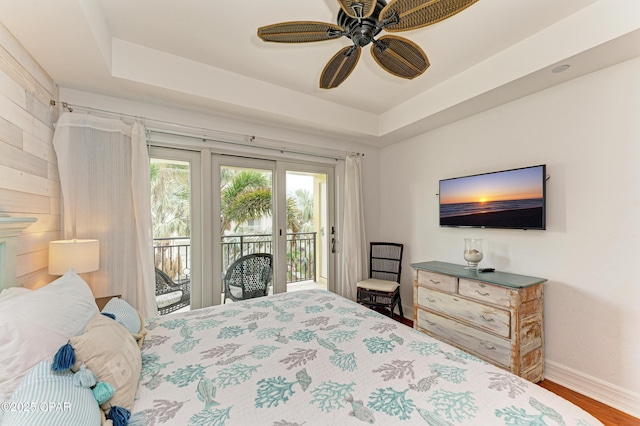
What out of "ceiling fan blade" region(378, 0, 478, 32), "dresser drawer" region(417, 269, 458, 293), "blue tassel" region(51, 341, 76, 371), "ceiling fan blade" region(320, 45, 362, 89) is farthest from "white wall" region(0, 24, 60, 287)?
"dresser drawer" region(417, 269, 458, 293)

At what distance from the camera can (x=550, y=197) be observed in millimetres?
2303

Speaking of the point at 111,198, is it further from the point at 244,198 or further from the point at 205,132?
the point at 244,198

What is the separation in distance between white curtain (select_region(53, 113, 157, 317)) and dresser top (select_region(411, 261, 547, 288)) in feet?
8.65

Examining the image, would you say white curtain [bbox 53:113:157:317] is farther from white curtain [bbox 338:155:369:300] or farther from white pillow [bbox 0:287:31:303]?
white curtain [bbox 338:155:369:300]

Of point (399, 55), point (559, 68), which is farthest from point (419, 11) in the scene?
point (559, 68)

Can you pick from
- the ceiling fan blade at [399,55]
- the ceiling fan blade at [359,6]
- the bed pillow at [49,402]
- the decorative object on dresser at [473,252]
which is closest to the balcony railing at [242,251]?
the decorative object on dresser at [473,252]

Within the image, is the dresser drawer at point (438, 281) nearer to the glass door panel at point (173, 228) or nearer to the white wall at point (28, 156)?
the glass door panel at point (173, 228)

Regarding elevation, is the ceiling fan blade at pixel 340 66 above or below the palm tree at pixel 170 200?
above

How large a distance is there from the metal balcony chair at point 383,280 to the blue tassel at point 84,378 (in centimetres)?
276

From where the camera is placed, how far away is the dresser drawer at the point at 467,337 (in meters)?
2.16

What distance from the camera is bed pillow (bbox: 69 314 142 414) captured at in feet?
3.25

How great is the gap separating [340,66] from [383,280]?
8.95 ft

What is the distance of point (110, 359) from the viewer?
106 cm

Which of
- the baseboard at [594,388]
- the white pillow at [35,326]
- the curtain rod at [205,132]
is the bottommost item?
the baseboard at [594,388]
